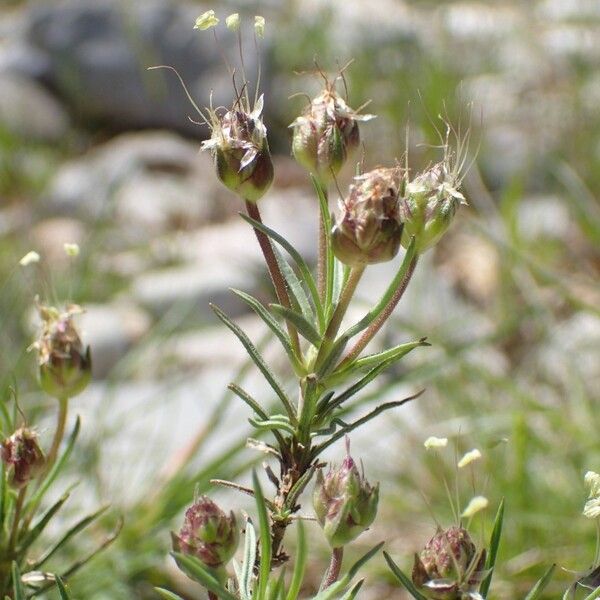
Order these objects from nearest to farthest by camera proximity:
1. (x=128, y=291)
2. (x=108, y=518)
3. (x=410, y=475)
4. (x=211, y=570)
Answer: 1. (x=211, y=570)
2. (x=108, y=518)
3. (x=410, y=475)
4. (x=128, y=291)

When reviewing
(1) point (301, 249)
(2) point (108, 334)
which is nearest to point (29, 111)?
(1) point (301, 249)

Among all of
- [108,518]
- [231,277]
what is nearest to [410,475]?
[108,518]

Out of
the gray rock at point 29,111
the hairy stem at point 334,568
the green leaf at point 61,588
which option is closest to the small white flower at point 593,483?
the hairy stem at point 334,568

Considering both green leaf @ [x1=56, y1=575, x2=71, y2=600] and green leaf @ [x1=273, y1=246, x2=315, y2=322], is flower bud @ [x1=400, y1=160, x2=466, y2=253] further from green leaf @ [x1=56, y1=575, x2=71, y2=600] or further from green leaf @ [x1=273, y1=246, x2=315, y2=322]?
green leaf @ [x1=56, y1=575, x2=71, y2=600]

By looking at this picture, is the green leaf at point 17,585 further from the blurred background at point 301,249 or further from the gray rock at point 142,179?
the gray rock at point 142,179

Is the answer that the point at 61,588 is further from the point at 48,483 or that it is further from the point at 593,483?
the point at 593,483

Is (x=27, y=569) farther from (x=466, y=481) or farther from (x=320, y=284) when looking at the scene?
(x=466, y=481)
